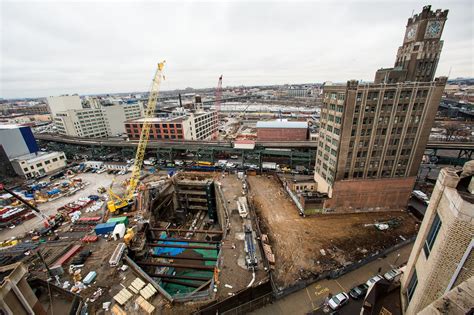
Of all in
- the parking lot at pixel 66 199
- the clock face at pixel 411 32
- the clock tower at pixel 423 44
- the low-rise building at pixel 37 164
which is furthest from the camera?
the low-rise building at pixel 37 164

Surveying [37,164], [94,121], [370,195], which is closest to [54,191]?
[37,164]

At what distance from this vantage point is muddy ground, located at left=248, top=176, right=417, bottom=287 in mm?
36438

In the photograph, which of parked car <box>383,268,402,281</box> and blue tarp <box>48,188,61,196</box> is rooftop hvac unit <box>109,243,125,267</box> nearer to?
parked car <box>383,268,402,281</box>

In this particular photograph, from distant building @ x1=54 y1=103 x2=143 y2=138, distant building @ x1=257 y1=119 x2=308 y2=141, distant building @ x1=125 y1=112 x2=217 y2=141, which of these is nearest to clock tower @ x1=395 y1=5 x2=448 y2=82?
distant building @ x1=257 y1=119 x2=308 y2=141

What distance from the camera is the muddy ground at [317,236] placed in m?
36.4

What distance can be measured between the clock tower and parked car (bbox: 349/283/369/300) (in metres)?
47.6

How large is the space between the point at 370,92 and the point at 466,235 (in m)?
37.0

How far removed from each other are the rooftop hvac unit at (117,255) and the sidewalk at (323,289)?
2504 cm

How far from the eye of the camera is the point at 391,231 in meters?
44.1

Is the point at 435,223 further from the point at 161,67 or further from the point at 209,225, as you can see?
the point at 161,67

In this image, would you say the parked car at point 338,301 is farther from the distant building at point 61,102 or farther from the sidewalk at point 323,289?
the distant building at point 61,102

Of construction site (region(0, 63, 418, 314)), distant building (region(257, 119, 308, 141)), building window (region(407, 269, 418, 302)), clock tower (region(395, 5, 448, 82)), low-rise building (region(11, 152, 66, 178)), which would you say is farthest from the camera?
distant building (region(257, 119, 308, 141))

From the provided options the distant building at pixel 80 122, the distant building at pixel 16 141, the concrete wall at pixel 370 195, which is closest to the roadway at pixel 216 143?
the distant building at pixel 80 122

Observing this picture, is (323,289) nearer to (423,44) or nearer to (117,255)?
(117,255)
